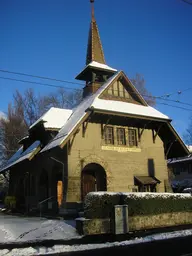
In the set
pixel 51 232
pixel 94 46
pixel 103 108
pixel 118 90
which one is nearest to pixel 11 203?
pixel 103 108

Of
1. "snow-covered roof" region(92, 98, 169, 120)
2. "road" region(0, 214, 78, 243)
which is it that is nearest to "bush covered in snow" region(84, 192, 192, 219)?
"road" region(0, 214, 78, 243)

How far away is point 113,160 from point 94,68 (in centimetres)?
987

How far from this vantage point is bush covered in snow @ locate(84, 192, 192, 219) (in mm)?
12406

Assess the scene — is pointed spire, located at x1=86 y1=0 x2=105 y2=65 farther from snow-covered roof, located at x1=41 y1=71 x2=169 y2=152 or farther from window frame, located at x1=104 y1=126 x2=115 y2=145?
window frame, located at x1=104 y1=126 x2=115 y2=145

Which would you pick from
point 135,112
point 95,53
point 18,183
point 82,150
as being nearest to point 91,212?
point 82,150

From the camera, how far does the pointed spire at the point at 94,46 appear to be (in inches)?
1079

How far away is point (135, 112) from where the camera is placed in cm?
1956

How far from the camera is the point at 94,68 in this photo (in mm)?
24938

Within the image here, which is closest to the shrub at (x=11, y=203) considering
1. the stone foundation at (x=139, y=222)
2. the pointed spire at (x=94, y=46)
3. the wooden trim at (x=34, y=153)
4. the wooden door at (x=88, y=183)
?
the wooden trim at (x=34, y=153)

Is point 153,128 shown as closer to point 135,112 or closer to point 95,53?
point 135,112

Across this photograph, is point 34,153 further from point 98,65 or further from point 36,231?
point 98,65

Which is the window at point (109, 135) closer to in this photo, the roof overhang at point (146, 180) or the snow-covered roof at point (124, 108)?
the snow-covered roof at point (124, 108)

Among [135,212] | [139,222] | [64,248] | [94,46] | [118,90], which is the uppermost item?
[94,46]

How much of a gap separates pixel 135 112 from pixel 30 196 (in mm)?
11751
